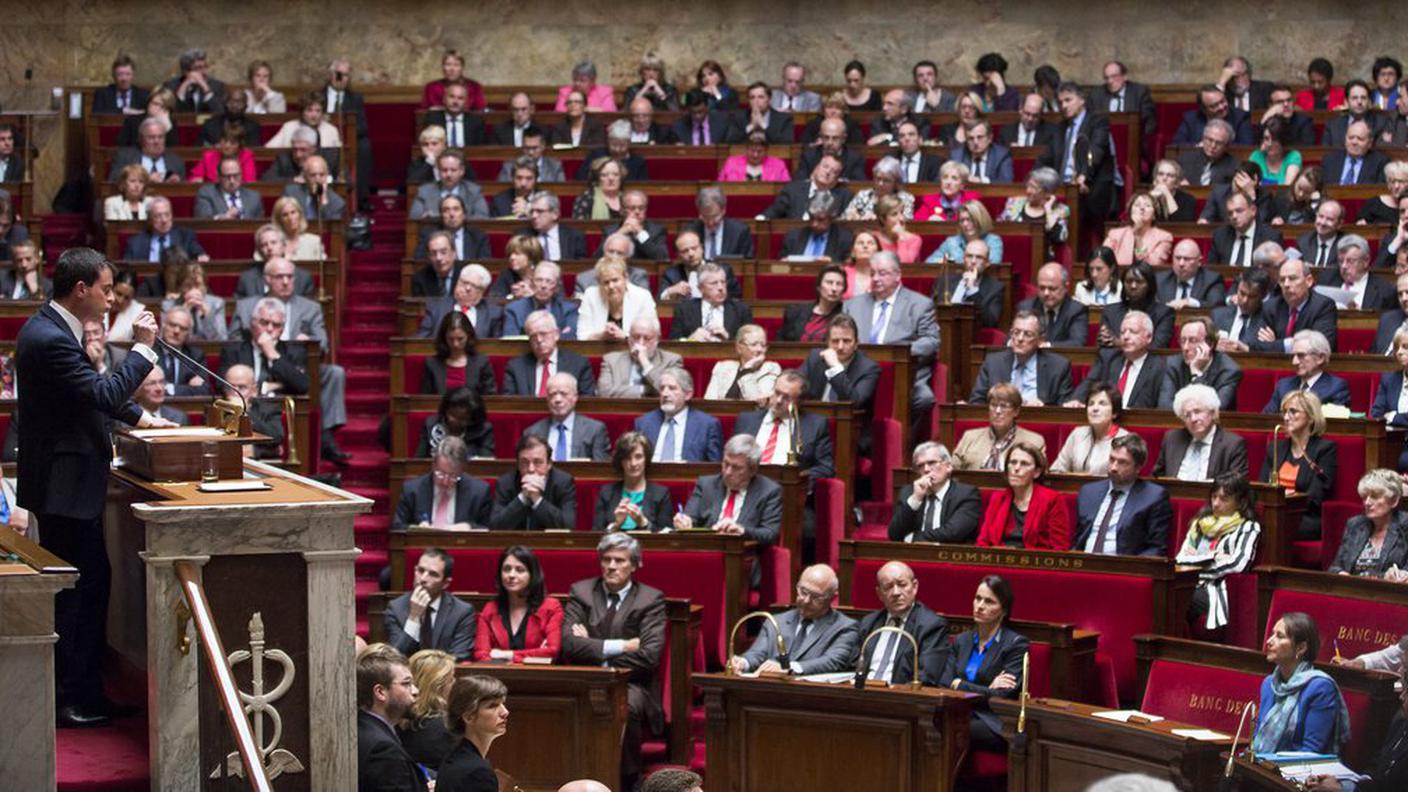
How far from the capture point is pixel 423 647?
5.50 metres

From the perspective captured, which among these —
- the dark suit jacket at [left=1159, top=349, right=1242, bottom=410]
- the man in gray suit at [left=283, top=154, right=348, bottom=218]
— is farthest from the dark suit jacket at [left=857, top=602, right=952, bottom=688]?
the man in gray suit at [left=283, top=154, right=348, bottom=218]

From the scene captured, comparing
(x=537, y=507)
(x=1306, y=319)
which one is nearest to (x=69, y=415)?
(x=537, y=507)

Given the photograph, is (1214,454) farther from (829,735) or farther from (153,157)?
(153,157)

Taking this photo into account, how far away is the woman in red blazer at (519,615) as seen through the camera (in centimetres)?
554

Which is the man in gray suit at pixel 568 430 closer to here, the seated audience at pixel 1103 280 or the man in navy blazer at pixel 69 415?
the seated audience at pixel 1103 280

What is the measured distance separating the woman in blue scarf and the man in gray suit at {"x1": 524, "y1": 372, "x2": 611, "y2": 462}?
7.72ft

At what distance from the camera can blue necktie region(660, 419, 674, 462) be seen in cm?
646

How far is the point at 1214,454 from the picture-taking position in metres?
6.02

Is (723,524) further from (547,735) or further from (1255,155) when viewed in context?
(1255,155)

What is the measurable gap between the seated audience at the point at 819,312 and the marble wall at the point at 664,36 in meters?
3.69

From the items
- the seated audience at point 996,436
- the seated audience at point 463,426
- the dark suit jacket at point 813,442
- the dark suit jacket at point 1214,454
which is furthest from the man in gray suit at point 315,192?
the dark suit jacket at point 1214,454

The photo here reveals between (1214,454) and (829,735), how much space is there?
1.53 meters

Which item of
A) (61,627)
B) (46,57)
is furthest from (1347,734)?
(46,57)

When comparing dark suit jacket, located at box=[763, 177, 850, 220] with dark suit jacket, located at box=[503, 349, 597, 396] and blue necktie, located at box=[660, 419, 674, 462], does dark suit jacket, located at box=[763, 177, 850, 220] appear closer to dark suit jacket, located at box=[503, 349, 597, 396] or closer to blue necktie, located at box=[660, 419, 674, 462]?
dark suit jacket, located at box=[503, 349, 597, 396]
